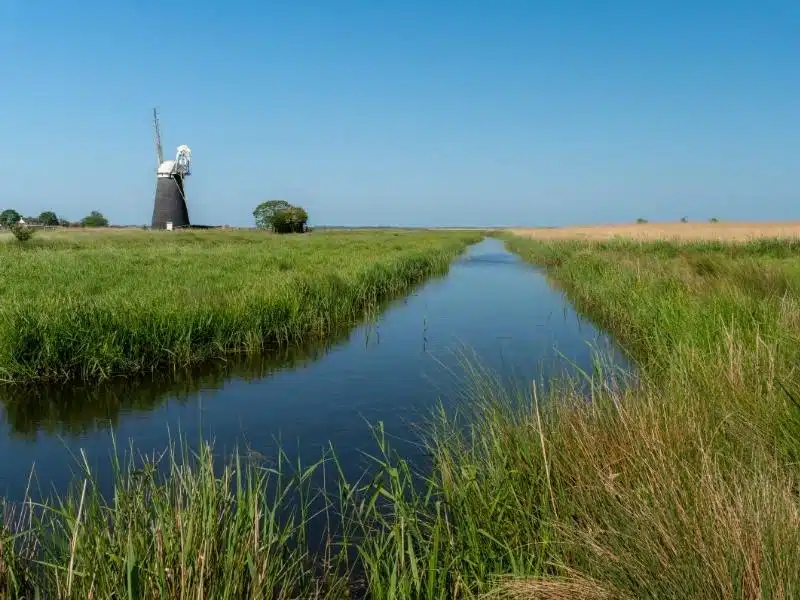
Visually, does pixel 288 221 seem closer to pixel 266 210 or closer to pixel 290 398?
pixel 266 210

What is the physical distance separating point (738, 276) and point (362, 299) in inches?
326

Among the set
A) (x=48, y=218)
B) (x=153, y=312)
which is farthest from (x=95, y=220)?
(x=153, y=312)

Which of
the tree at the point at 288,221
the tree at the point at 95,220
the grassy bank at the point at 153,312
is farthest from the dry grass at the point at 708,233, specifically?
the tree at the point at 95,220

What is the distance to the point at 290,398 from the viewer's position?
7.17 metres

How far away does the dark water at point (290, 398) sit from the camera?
552 centimetres

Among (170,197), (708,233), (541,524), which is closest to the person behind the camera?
(541,524)

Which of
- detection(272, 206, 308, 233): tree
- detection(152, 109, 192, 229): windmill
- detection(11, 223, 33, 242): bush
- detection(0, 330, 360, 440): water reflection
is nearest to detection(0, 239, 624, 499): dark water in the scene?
detection(0, 330, 360, 440): water reflection

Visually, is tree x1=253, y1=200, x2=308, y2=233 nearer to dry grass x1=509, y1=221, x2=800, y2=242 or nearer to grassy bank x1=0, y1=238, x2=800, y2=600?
dry grass x1=509, y1=221, x2=800, y2=242

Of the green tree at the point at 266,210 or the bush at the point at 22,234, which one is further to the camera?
the green tree at the point at 266,210

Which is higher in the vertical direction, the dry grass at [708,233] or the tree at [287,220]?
the tree at [287,220]

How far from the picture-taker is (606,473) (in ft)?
9.26

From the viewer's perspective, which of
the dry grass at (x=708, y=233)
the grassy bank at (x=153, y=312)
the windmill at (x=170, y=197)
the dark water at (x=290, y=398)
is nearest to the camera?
the dark water at (x=290, y=398)

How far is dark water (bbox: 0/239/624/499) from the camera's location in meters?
5.52

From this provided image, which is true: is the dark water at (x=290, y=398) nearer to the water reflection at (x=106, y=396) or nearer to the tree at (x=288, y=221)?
the water reflection at (x=106, y=396)
